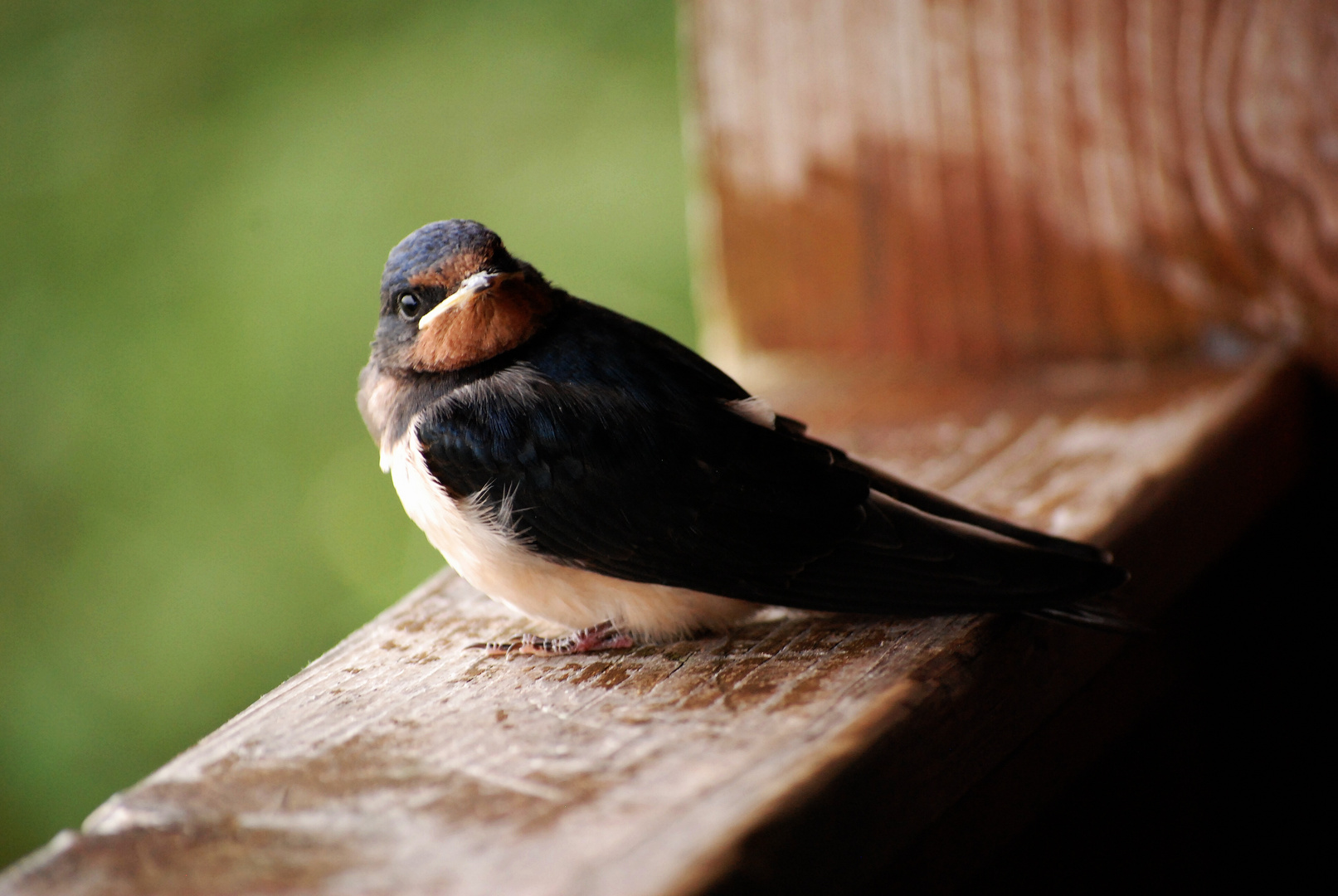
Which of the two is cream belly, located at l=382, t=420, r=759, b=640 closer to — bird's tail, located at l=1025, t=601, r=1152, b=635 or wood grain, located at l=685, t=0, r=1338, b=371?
bird's tail, located at l=1025, t=601, r=1152, b=635

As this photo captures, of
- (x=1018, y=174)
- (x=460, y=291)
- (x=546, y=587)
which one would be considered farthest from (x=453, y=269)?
(x=1018, y=174)

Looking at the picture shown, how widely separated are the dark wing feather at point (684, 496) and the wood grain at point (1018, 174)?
0.90m

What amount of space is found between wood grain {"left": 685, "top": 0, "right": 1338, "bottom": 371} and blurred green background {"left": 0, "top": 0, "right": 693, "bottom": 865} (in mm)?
1627

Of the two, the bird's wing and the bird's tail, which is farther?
the bird's wing

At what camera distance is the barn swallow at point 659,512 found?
4.90ft

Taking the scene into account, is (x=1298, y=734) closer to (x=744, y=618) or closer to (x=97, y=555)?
(x=744, y=618)

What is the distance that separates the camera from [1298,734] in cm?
204

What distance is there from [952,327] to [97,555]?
9.05ft

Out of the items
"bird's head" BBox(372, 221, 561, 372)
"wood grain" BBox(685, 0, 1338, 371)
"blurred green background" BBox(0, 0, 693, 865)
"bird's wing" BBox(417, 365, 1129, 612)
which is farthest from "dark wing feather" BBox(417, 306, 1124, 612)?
"blurred green background" BBox(0, 0, 693, 865)

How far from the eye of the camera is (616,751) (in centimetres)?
112

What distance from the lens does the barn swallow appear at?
1.49 metres

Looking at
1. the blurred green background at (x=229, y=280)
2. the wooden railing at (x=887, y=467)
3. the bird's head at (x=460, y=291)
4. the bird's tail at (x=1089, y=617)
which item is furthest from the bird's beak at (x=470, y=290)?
the blurred green background at (x=229, y=280)

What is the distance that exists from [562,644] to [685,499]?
0.23m

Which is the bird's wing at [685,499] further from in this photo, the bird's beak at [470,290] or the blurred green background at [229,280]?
the blurred green background at [229,280]
